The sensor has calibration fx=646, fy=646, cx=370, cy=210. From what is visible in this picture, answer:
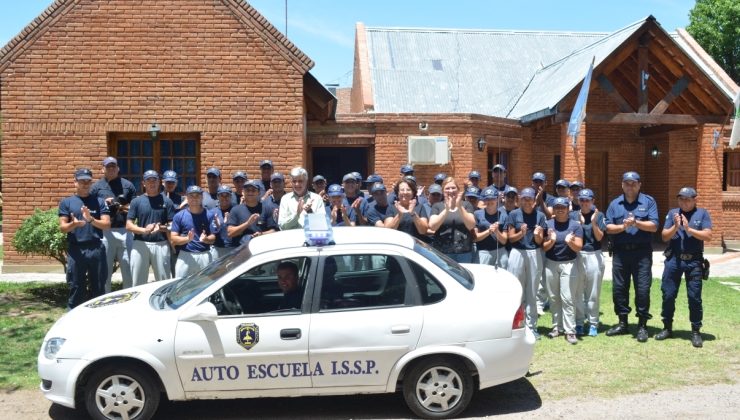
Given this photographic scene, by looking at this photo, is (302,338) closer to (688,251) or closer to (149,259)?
(149,259)

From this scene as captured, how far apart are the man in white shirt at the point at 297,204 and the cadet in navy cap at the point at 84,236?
2102mm

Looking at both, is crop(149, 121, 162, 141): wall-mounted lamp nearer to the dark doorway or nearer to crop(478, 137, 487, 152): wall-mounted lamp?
crop(478, 137, 487, 152): wall-mounted lamp

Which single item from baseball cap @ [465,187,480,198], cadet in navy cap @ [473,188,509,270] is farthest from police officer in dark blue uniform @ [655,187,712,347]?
baseball cap @ [465,187,480,198]

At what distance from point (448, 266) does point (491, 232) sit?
1896 mm

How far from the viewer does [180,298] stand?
16.4 feet

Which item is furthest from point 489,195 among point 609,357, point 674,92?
point 674,92

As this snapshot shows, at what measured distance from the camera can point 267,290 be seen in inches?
197

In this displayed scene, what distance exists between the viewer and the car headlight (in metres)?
4.77

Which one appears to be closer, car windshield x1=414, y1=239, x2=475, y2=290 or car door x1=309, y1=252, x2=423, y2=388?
car door x1=309, y1=252, x2=423, y2=388

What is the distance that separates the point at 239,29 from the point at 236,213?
5443 mm

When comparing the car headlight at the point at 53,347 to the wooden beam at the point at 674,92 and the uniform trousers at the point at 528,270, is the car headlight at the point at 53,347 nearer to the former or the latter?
the uniform trousers at the point at 528,270

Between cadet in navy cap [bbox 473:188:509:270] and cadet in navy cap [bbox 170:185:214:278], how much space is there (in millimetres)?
2955

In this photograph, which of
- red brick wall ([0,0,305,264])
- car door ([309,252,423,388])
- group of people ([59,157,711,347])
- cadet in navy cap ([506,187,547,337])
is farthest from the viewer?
red brick wall ([0,0,305,264])

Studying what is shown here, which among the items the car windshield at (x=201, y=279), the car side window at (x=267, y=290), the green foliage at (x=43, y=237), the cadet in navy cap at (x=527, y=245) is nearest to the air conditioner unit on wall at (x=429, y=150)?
the cadet in navy cap at (x=527, y=245)
